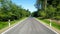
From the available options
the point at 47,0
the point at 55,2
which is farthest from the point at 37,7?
the point at 55,2

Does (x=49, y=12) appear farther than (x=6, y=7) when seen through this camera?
Yes

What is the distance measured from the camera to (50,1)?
279ft

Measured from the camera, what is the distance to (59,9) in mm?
59406

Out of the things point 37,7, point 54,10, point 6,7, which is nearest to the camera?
point 6,7

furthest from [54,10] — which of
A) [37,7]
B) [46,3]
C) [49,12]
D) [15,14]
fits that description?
[37,7]

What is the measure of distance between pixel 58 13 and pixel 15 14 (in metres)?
15.9

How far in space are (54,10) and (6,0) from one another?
17.8m

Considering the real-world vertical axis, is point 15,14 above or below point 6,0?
below

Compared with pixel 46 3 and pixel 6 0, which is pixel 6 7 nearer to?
pixel 6 0

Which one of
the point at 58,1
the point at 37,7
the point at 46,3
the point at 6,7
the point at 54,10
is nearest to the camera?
the point at 6,7

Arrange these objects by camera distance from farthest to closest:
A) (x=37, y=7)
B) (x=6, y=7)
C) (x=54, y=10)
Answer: (x=37, y=7)
(x=54, y=10)
(x=6, y=7)

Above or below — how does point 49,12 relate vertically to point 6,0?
below

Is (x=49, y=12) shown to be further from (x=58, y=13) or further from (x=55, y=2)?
(x=55, y=2)

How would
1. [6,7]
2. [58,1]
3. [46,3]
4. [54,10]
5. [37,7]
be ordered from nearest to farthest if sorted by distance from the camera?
1. [6,7]
2. [54,10]
3. [58,1]
4. [46,3]
5. [37,7]
